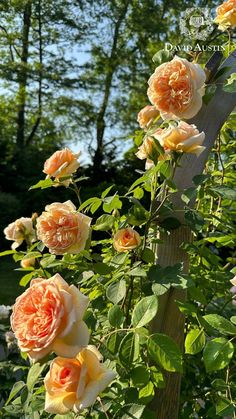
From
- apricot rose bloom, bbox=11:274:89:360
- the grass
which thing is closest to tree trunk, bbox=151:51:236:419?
apricot rose bloom, bbox=11:274:89:360

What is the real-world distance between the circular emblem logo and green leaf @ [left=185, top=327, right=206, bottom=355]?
2.25 feet

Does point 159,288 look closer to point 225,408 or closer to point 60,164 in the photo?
point 225,408

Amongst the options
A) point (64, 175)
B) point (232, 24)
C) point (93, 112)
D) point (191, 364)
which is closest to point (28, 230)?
point (64, 175)

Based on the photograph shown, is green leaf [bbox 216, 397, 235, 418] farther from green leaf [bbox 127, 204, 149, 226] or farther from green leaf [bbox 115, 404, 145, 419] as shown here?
green leaf [bbox 127, 204, 149, 226]

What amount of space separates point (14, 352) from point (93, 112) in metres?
13.3

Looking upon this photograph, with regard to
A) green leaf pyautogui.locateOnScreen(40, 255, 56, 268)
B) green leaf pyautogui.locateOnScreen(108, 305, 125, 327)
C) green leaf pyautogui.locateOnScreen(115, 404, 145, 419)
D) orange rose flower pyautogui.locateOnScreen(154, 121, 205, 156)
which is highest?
orange rose flower pyautogui.locateOnScreen(154, 121, 205, 156)

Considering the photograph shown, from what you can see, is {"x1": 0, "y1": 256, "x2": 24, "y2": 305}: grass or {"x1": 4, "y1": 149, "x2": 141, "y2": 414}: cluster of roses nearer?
{"x1": 4, "y1": 149, "x2": 141, "y2": 414}: cluster of roses

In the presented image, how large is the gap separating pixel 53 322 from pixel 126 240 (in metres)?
0.34

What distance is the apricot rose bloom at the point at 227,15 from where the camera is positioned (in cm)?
133

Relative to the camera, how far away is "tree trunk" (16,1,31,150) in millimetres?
13883

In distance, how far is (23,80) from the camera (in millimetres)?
13922

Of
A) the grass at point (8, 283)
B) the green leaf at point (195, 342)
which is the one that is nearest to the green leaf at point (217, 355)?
the green leaf at point (195, 342)

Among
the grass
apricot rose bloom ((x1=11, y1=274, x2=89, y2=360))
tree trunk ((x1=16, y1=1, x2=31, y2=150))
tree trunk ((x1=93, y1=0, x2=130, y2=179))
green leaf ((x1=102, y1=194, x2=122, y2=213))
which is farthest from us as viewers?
tree trunk ((x1=93, y1=0, x2=130, y2=179))

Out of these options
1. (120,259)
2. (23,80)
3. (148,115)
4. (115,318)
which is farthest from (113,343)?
(23,80)
